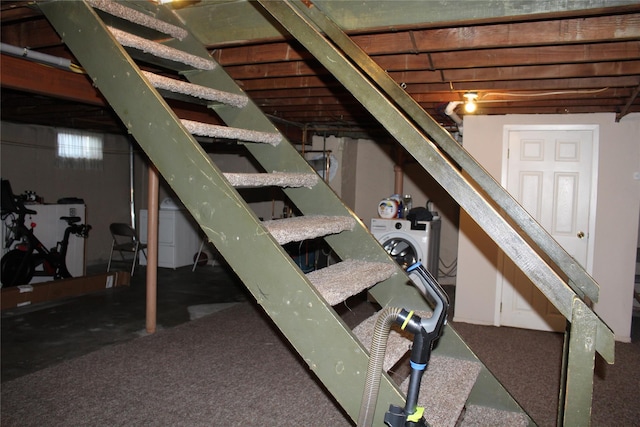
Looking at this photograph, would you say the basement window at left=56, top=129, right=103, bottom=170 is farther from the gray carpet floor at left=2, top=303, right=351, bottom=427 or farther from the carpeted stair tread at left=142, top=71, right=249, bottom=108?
the carpeted stair tread at left=142, top=71, right=249, bottom=108

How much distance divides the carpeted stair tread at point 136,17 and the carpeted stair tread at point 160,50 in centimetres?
9

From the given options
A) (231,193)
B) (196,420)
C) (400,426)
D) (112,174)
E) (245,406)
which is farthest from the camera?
(112,174)

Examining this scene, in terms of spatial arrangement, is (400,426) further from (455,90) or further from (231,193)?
(455,90)

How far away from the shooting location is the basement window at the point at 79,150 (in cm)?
808

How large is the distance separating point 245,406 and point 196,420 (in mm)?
340

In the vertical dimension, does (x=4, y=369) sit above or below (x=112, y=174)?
below

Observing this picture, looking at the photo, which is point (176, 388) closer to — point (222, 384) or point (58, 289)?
point (222, 384)

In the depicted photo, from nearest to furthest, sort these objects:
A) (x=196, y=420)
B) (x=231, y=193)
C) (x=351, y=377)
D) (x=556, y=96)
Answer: (x=351, y=377)
(x=231, y=193)
(x=196, y=420)
(x=556, y=96)

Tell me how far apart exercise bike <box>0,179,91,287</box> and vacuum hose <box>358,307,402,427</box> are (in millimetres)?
5804

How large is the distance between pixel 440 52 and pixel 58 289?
5173 mm

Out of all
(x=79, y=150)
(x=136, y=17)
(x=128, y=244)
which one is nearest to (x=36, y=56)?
(x=136, y=17)

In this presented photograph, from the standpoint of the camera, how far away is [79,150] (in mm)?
8383

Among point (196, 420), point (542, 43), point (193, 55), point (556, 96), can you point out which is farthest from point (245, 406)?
point (556, 96)

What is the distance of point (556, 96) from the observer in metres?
3.93
